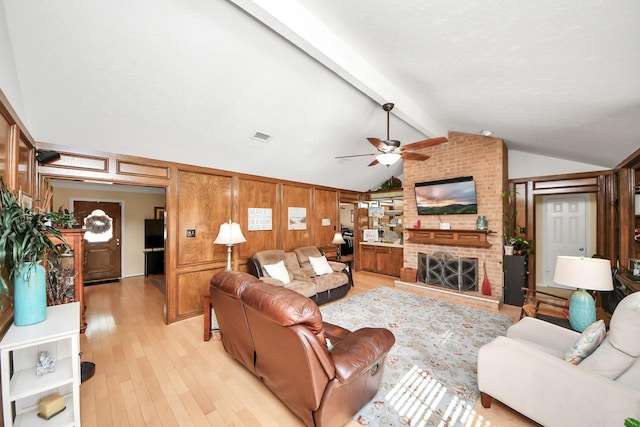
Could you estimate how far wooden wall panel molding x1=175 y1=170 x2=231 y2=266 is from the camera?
3.84 meters

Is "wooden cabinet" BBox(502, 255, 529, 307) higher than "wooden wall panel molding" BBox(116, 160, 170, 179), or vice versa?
"wooden wall panel molding" BBox(116, 160, 170, 179)

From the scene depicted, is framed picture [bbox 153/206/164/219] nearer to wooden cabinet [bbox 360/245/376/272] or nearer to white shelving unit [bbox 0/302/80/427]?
white shelving unit [bbox 0/302/80/427]

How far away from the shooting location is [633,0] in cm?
125

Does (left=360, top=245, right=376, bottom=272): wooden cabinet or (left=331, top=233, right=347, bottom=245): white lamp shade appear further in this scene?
(left=360, top=245, right=376, bottom=272): wooden cabinet

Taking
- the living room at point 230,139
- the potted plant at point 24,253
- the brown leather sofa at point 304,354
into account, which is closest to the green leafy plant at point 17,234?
the potted plant at point 24,253

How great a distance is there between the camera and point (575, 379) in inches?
57.9

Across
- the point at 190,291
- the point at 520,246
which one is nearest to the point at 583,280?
the point at 520,246

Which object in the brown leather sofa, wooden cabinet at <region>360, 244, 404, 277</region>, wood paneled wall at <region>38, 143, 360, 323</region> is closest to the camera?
the brown leather sofa

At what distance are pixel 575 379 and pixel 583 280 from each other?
42.6 inches

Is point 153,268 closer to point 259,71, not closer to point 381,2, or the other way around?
point 259,71

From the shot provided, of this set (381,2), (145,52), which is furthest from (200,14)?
(381,2)

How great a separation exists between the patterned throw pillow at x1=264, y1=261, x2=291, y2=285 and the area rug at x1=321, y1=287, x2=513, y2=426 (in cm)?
80

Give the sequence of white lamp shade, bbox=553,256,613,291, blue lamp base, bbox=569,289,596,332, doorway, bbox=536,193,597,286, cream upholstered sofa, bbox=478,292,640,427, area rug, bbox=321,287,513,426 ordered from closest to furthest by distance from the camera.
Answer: cream upholstered sofa, bbox=478,292,640,427
area rug, bbox=321,287,513,426
white lamp shade, bbox=553,256,613,291
blue lamp base, bbox=569,289,596,332
doorway, bbox=536,193,597,286

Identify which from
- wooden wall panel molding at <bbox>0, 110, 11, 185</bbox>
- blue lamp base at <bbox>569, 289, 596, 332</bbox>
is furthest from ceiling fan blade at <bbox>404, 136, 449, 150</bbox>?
wooden wall panel molding at <bbox>0, 110, 11, 185</bbox>
